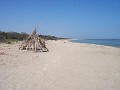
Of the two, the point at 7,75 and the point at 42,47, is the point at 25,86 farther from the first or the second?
the point at 42,47

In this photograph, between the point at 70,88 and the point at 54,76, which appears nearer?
the point at 70,88

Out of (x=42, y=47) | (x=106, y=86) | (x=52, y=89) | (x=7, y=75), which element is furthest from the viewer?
(x=42, y=47)

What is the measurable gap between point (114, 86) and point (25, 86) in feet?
10.1

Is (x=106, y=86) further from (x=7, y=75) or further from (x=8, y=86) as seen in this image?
(x=7, y=75)

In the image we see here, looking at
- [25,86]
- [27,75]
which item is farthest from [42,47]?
[25,86]

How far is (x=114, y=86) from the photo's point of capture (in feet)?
19.7

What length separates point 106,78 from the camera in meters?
7.06

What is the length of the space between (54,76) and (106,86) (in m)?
2.16

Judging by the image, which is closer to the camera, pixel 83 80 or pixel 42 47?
pixel 83 80

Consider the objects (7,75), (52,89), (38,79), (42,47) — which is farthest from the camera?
(42,47)

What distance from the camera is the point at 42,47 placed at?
20.0 meters

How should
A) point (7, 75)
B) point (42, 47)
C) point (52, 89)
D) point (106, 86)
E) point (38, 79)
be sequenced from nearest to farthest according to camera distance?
point (52, 89) < point (106, 86) < point (38, 79) < point (7, 75) < point (42, 47)

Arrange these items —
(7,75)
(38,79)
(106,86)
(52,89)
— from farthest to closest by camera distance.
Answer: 1. (7,75)
2. (38,79)
3. (106,86)
4. (52,89)

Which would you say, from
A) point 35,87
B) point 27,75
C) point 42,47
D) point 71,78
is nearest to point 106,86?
point 71,78
